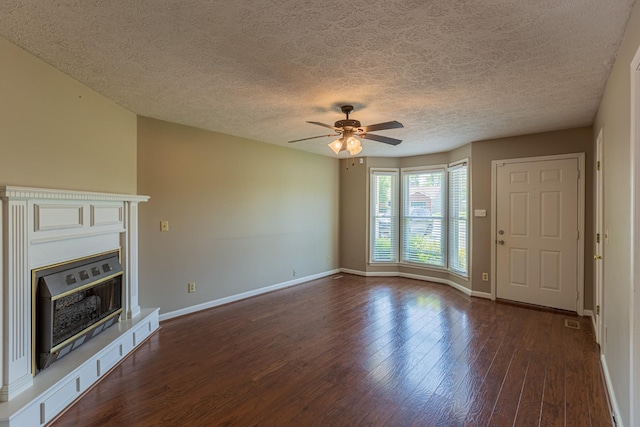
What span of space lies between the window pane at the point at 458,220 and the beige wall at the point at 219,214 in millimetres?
2505

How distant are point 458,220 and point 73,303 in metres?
5.37

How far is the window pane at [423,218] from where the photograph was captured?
574cm

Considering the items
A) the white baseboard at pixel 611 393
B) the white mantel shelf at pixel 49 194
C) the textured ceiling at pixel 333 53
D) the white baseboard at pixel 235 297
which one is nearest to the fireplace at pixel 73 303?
the white mantel shelf at pixel 49 194

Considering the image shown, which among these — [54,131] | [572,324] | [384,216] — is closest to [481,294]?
[572,324]

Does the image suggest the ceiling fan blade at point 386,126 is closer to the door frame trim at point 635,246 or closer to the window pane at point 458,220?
the door frame trim at point 635,246

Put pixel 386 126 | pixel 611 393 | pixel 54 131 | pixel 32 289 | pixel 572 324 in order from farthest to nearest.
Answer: pixel 572 324 < pixel 386 126 < pixel 54 131 < pixel 611 393 < pixel 32 289

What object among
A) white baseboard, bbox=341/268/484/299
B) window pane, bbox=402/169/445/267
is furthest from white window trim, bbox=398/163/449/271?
white baseboard, bbox=341/268/484/299

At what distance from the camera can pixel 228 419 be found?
6.70ft

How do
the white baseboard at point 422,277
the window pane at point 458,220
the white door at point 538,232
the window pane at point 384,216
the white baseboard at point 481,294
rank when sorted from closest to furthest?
the white door at point 538,232, the white baseboard at point 481,294, the white baseboard at point 422,277, the window pane at point 458,220, the window pane at point 384,216

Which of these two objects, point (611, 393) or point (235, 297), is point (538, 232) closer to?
point (611, 393)

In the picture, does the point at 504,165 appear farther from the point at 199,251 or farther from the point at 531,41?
the point at 199,251

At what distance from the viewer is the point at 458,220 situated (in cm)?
536

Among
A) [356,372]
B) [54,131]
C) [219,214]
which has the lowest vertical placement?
[356,372]

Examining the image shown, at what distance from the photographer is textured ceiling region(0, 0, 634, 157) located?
1673 millimetres
